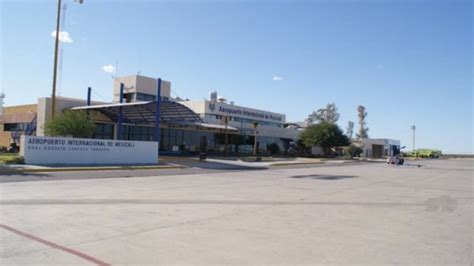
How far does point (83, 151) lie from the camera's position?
29.3 metres

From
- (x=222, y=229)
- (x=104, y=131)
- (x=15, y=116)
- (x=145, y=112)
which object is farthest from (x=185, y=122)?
Answer: (x=222, y=229)

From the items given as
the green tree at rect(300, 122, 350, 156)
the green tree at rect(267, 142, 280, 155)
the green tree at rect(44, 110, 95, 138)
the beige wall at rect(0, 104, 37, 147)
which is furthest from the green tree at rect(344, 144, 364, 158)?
the green tree at rect(44, 110, 95, 138)

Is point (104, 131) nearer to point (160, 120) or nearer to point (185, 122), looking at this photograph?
point (160, 120)

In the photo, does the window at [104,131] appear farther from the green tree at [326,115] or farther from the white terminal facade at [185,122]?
the green tree at [326,115]

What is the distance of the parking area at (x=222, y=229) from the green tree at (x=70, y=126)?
19463 mm

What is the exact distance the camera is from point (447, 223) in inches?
412

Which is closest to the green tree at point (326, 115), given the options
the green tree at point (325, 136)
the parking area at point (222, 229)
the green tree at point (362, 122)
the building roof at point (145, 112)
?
the green tree at point (362, 122)

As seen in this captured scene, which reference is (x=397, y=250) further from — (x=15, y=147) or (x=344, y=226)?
(x=15, y=147)

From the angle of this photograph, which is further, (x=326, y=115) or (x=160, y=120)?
(x=326, y=115)

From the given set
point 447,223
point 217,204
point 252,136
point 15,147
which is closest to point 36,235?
point 217,204

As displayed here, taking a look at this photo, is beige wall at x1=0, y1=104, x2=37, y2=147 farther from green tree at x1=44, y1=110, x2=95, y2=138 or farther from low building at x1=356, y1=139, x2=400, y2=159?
low building at x1=356, y1=139, x2=400, y2=159

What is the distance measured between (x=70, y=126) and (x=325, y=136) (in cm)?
4355

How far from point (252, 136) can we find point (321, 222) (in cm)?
5758

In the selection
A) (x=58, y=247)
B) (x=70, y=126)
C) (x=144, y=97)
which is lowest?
(x=58, y=247)
